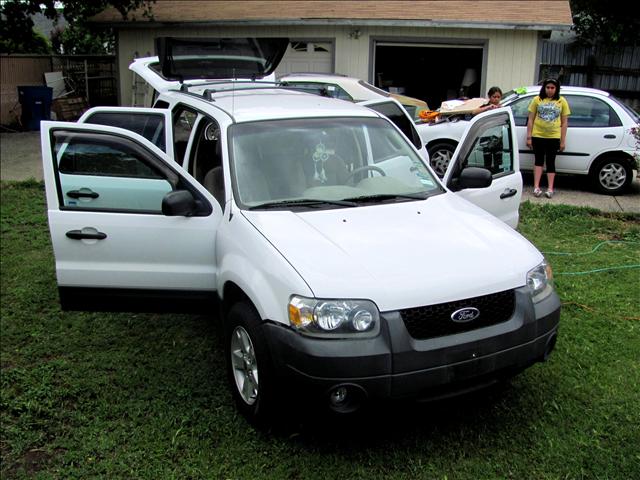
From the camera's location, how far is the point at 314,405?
126 inches

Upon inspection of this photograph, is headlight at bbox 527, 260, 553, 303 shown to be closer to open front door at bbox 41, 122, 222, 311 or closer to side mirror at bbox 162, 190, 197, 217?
open front door at bbox 41, 122, 222, 311

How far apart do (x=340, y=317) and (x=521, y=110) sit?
27.2 feet

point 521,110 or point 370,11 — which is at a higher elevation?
point 370,11

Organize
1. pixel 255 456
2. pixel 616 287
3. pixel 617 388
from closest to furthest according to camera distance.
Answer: pixel 255 456 → pixel 617 388 → pixel 616 287

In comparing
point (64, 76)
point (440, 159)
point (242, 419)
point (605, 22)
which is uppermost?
point (605, 22)

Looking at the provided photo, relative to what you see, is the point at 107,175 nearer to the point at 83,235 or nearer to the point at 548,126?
the point at 83,235

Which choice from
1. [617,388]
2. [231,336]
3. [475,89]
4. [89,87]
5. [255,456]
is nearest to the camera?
[255,456]

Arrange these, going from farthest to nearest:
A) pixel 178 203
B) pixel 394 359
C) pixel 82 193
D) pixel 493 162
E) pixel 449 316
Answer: pixel 493 162
pixel 82 193
pixel 178 203
pixel 449 316
pixel 394 359

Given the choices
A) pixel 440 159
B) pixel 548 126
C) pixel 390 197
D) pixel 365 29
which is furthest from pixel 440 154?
pixel 390 197

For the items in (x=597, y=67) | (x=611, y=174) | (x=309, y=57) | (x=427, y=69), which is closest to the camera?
(x=611, y=174)

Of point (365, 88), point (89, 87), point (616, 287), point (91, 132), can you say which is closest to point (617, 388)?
point (616, 287)

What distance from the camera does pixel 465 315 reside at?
129 inches

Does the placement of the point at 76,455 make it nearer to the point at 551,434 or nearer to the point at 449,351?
Answer: the point at 449,351

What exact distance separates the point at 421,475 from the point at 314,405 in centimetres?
69
